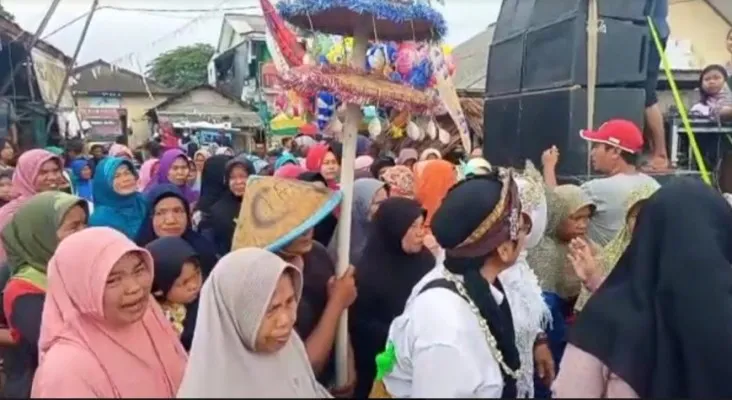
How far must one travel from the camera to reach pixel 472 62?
56.5 ft

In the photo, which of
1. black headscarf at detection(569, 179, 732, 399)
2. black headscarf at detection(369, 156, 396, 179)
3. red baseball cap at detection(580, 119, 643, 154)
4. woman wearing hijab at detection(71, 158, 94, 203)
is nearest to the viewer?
black headscarf at detection(569, 179, 732, 399)

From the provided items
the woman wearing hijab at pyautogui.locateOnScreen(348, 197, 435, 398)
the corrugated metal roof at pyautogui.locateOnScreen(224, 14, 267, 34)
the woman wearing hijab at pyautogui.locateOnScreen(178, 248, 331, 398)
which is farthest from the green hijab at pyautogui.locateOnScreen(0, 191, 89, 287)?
the corrugated metal roof at pyautogui.locateOnScreen(224, 14, 267, 34)

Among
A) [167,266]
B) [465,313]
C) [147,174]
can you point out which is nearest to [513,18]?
Result: [147,174]

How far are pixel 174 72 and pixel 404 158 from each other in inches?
1639

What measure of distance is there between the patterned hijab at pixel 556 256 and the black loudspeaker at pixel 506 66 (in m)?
2.38

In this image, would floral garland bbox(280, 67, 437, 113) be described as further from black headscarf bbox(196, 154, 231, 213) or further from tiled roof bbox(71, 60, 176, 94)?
tiled roof bbox(71, 60, 176, 94)

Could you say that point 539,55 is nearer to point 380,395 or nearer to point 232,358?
point 380,395

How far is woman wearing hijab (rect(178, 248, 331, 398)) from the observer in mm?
1862

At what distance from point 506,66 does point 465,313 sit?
4726mm

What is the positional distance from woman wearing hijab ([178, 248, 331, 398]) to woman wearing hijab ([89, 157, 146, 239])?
9.83 feet

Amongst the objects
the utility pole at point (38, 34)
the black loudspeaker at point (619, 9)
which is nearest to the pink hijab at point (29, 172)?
the black loudspeaker at point (619, 9)

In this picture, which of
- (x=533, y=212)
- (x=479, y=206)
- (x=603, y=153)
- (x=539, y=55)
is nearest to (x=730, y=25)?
(x=539, y=55)

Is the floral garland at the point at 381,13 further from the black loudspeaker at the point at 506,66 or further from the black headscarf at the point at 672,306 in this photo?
the black loudspeaker at the point at 506,66

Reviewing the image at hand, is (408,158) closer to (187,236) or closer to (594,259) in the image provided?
(187,236)
